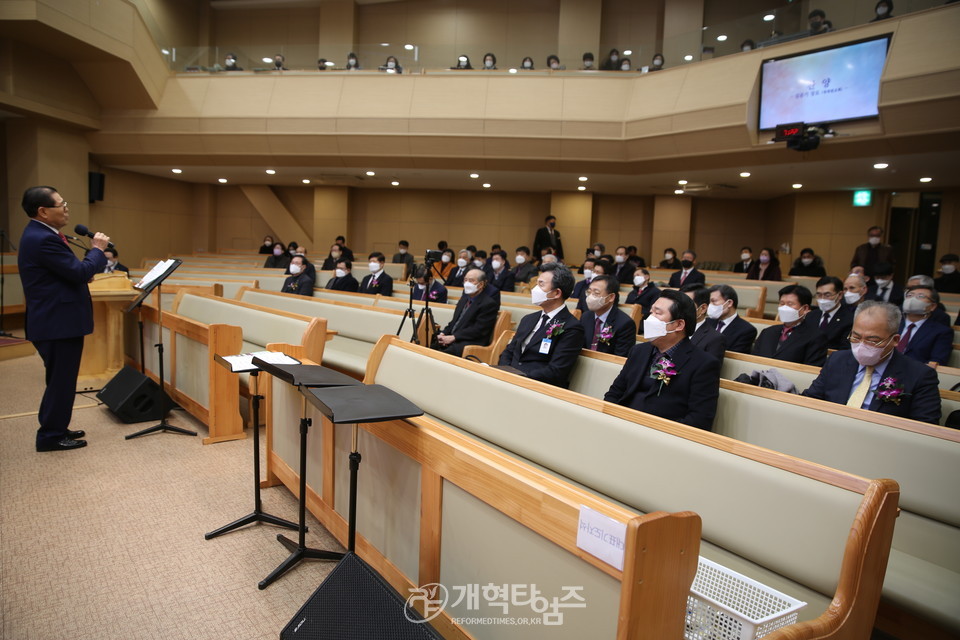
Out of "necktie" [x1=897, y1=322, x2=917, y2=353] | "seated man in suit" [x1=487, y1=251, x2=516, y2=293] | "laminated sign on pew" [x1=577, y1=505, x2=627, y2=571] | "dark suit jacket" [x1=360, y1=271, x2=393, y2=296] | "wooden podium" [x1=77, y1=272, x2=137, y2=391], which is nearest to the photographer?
"laminated sign on pew" [x1=577, y1=505, x2=627, y2=571]

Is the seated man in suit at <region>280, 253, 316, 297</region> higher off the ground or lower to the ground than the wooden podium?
higher

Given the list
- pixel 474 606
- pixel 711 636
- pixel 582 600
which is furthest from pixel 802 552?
pixel 474 606

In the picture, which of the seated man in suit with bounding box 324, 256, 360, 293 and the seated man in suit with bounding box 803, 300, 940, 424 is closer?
the seated man in suit with bounding box 803, 300, 940, 424

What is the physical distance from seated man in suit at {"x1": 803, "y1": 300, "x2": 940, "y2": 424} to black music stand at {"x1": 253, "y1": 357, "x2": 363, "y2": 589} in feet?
7.03

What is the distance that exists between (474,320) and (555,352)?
1.64 metres

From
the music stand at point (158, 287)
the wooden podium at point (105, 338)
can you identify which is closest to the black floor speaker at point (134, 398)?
the music stand at point (158, 287)

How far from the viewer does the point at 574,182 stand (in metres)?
13.4

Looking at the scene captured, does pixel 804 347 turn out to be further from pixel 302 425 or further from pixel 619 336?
pixel 302 425

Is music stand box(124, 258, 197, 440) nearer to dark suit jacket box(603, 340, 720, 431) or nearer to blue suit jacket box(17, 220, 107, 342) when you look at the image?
blue suit jacket box(17, 220, 107, 342)

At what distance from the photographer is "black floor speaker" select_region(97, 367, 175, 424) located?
170 inches

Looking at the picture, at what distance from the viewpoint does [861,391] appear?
2617 mm

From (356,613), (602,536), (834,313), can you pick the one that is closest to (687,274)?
(834,313)

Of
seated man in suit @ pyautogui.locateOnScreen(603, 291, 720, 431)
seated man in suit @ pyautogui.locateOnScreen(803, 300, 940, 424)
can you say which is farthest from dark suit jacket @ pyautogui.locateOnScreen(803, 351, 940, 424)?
seated man in suit @ pyautogui.locateOnScreen(603, 291, 720, 431)

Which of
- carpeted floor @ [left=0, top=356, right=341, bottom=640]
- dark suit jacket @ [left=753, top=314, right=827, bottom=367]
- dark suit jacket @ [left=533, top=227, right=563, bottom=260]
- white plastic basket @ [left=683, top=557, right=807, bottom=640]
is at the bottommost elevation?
carpeted floor @ [left=0, top=356, right=341, bottom=640]
